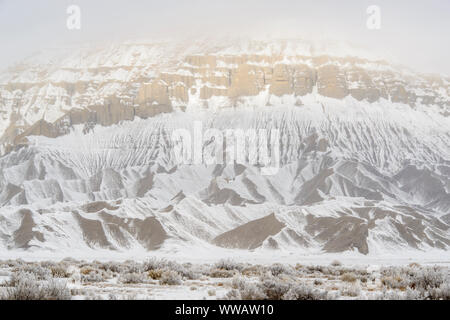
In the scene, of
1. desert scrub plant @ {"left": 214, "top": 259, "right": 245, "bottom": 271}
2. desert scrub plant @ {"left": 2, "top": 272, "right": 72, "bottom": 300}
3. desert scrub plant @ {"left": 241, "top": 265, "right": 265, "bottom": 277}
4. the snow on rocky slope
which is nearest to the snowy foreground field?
desert scrub plant @ {"left": 2, "top": 272, "right": 72, "bottom": 300}

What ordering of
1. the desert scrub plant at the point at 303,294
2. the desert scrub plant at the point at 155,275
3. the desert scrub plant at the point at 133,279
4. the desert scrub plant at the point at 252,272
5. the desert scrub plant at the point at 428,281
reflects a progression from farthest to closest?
the desert scrub plant at the point at 252,272
the desert scrub plant at the point at 155,275
the desert scrub plant at the point at 133,279
the desert scrub plant at the point at 428,281
the desert scrub plant at the point at 303,294

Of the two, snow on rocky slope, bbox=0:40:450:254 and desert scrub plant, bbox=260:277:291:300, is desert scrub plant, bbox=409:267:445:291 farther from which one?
snow on rocky slope, bbox=0:40:450:254

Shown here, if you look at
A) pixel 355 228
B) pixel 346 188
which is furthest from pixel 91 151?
pixel 355 228

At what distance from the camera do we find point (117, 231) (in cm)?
10000

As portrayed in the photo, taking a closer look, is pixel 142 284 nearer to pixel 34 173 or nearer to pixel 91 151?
pixel 34 173

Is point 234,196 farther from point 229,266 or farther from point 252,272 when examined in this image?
point 252,272

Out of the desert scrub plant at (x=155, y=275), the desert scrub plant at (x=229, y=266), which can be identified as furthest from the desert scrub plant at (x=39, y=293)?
the desert scrub plant at (x=229, y=266)

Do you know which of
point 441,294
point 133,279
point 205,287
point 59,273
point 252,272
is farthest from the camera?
point 252,272

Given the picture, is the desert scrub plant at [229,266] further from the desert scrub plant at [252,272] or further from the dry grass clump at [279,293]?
the dry grass clump at [279,293]

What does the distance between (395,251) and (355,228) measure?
28.6 feet

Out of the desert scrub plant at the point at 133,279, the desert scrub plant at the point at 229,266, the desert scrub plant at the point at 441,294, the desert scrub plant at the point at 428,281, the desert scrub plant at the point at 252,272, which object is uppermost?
the desert scrub plant at the point at 441,294

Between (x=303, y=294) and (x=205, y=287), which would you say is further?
(x=205, y=287)

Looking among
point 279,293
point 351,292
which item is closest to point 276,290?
point 279,293

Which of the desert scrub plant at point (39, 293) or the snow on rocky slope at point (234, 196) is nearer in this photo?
the desert scrub plant at point (39, 293)
